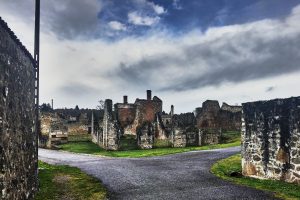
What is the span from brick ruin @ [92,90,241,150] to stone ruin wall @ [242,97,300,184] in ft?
64.0

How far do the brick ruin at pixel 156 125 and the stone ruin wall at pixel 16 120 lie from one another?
2268cm

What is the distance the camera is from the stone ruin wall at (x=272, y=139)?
45.0 ft

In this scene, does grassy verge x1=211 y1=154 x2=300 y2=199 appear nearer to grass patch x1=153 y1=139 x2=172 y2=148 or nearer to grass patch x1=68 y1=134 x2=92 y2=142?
grass patch x1=153 y1=139 x2=172 y2=148

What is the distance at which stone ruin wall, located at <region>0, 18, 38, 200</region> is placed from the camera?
7.82 metres

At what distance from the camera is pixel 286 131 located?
14062 mm

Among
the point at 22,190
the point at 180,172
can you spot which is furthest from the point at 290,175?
the point at 22,190

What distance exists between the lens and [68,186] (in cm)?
1409

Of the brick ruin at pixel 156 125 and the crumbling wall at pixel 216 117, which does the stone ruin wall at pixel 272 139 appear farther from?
the crumbling wall at pixel 216 117

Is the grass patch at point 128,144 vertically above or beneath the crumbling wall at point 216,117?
beneath

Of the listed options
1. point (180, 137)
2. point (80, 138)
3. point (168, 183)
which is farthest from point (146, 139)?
point (168, 183)

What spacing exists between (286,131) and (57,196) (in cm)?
865

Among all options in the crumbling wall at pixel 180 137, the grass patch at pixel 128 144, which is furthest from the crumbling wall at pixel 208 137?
the grass patch at pixel 128 144

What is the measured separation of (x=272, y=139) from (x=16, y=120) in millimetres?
9903

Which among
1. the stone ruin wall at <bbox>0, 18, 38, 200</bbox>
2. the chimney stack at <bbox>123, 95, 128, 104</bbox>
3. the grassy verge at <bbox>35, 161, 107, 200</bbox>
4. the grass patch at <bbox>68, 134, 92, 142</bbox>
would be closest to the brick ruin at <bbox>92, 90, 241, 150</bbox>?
the chimney stack at <bbox>123, 95, 128, 104</bbox>
